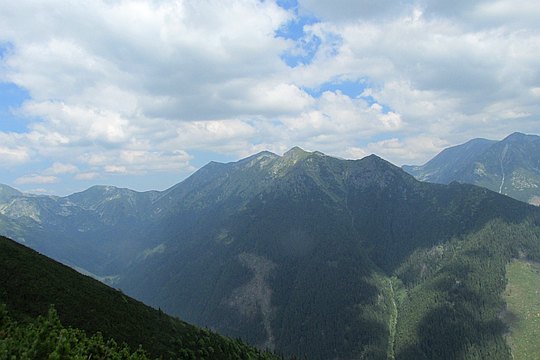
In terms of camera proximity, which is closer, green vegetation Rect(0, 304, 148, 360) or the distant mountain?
green vegetation Rect(0, 304, 148, 360)

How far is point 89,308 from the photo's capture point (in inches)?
3649

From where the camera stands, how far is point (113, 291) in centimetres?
11812

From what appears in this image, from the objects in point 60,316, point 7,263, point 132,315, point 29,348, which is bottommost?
point 132,315

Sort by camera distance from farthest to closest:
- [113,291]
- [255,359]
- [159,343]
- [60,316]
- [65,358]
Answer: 1. [255,359]
2. [113,291]
3. [159,343]
4. [60,316]
5. [65,358]

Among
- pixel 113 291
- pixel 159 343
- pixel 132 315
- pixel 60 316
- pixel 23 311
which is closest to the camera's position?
pixel 23 311

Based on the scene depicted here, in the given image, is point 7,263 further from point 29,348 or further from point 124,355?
point 29,348

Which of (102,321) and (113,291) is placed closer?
(102,321)

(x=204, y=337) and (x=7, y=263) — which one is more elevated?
(x=7, y=263)

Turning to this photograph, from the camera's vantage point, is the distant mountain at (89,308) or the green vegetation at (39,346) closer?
the green vegetation at (39,346)

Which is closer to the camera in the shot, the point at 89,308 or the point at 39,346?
the point at 39,346

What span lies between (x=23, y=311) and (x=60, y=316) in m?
7.87

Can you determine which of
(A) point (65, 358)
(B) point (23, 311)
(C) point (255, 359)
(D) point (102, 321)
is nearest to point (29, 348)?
(A) point (65, 358)

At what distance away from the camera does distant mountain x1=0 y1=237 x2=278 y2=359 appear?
83.4 meters

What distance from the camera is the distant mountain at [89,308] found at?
83.4 m
